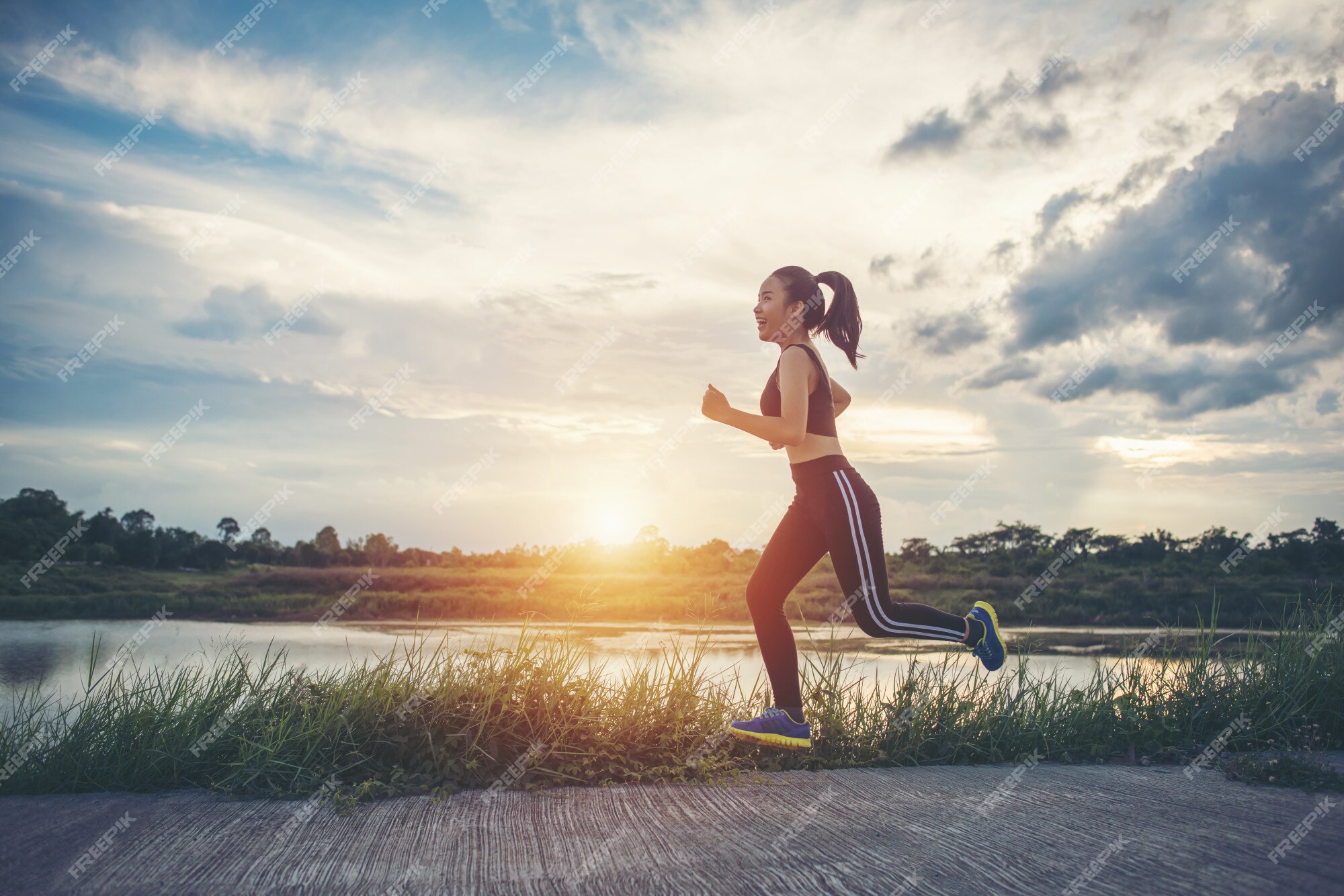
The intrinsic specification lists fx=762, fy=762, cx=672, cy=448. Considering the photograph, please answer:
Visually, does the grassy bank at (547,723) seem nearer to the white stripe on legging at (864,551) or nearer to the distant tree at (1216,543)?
the white stripe on legging at (864,551)

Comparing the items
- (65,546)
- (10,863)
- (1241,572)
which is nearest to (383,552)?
(65,546)

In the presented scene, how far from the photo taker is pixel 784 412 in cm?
374

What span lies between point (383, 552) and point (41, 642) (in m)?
13.0

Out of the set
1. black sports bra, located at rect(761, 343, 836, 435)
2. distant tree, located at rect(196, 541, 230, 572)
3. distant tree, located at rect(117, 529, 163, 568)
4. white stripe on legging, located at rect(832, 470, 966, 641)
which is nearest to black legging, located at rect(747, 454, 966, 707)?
white stripe on legging, located at rect(832, 470, 966, 641)

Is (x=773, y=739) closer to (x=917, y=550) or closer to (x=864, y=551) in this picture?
(x=864, y=551)

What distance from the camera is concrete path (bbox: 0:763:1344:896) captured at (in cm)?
245

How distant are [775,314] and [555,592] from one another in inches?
549

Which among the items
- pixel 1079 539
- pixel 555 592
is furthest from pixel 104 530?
pixel 1079 539

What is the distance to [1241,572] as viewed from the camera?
19516 millimetres

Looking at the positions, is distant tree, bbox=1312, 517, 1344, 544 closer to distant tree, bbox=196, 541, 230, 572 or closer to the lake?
the lake

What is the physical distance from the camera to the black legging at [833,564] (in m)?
3.79

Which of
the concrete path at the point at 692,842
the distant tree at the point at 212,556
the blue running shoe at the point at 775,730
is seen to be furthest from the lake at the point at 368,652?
the distant tree at the point at 212,556

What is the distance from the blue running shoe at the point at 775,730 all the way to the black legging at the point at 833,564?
3.8 inches

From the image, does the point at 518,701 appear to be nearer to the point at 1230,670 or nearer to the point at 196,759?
the point at 196,759
